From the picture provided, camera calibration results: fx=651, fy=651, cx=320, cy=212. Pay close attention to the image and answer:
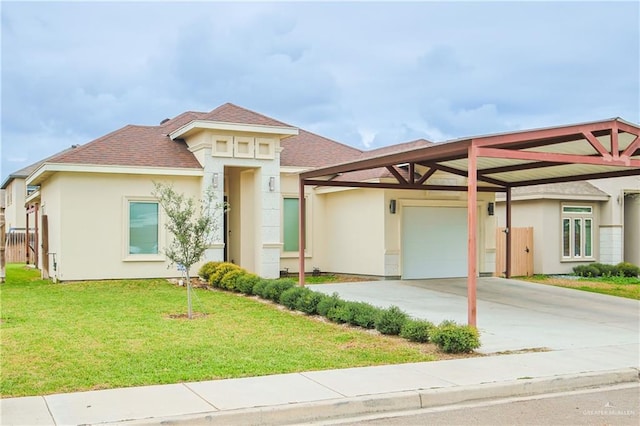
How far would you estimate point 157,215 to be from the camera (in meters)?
19.7

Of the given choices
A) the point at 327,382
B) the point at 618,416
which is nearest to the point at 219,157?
the point at 327,382

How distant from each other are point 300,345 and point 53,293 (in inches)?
355

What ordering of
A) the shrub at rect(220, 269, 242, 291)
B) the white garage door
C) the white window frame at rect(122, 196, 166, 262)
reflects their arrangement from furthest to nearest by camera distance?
1. the white garage door
2. the white window frame at rect(122, 196, 166, 262)
3. the shrub at rect(220, 269, 242, 291)

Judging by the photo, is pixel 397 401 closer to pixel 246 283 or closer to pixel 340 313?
pixel 340 313

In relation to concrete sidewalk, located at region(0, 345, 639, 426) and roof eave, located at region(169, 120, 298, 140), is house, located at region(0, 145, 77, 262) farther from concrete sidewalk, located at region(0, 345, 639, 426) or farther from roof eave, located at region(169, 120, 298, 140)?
concrete sidewalk, located at region(0, 345, 639, 426)

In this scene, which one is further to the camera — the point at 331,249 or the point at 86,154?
the point at 331,249

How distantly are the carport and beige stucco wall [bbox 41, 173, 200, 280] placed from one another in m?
5.33

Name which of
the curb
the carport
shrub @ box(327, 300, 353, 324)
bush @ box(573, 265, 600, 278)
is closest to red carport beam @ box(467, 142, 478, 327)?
the carport

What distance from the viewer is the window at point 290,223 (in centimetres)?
2188

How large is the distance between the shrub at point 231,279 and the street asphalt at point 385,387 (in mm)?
6247

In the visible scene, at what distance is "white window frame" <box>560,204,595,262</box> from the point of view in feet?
81.6

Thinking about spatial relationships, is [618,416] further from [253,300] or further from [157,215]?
[157,215]

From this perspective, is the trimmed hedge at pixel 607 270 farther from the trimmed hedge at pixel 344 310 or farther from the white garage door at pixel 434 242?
the trimmed hedge at pixel 344 310

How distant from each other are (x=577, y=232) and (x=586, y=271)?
2040 mm
